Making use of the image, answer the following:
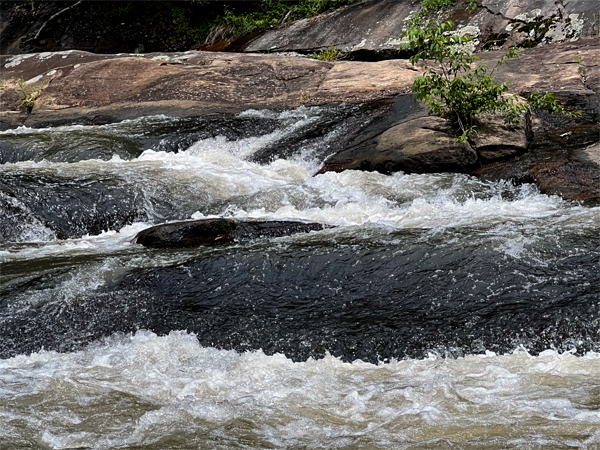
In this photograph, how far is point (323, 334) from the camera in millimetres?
4059

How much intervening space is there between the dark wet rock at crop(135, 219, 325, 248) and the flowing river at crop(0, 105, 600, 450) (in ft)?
0.66

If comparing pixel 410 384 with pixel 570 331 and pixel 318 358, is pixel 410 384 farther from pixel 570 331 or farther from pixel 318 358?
pixel 570 331

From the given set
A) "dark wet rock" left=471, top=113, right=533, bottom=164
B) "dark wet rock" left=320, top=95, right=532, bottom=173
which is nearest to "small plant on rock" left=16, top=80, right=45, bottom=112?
"dark wet rock" left=320, top=95, right=532, bottom=173

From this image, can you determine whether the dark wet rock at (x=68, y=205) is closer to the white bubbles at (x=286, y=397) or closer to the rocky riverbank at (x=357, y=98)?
the rocky riverbank at (x=357, y=98)

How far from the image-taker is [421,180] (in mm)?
6730

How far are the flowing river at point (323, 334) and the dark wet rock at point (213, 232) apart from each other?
0.20 metres

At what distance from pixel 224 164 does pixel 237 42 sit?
6188 mm

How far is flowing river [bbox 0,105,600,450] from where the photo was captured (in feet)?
10.3

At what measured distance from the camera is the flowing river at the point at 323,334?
3.13 metres

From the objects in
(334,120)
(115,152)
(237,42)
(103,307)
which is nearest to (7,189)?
(115,152)

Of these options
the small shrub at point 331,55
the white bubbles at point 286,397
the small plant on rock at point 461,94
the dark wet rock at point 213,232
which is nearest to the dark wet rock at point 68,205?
the dark wet rock at point 213,232

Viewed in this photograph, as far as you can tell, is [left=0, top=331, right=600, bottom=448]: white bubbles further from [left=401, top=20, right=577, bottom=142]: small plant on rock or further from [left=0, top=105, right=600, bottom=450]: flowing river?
[left=401, top=20, right=577, bottom=142]: small plant on rock

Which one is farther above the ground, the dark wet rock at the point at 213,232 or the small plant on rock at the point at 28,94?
the small plant on rock at the point at 28,94

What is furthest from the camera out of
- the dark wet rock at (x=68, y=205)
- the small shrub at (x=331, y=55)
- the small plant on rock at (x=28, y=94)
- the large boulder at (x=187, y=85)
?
the small shrub at (x=331, y=55)
